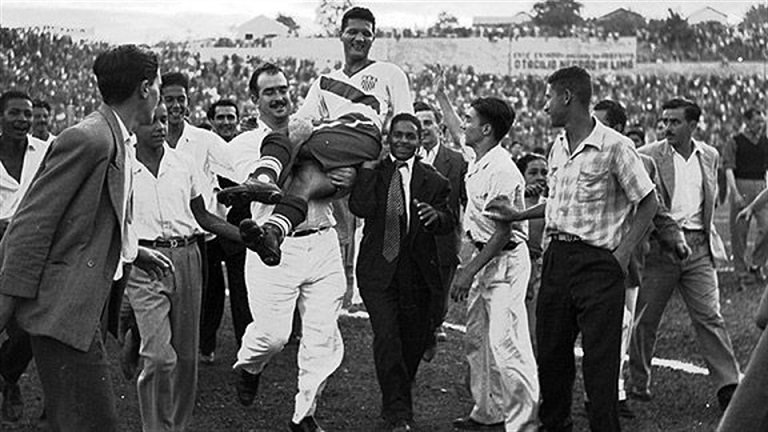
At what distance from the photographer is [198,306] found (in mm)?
8039

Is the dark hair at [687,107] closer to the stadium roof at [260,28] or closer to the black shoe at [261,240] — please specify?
the black shoe at [261,240]

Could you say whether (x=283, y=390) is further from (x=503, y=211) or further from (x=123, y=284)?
(x=123, y=284)

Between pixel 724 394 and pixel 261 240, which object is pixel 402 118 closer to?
pixel 261 240

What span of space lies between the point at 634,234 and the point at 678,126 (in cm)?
251

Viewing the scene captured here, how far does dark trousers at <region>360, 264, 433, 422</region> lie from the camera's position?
28.4 ft

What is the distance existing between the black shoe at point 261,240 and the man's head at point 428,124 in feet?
13.5

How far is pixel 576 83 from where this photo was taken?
7.75 meters

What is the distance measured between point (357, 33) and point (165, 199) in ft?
6.08

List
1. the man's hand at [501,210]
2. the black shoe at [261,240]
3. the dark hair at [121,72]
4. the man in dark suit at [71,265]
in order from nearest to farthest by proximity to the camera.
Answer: the man in dark suit at [71,265], the dark hair at [121,72], the black shoe at [261,240], the man's hand at [501,210]

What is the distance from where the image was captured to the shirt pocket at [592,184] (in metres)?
7.64

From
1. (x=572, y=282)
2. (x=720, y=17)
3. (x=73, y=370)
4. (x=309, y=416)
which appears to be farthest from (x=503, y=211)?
(x=720, y=17)

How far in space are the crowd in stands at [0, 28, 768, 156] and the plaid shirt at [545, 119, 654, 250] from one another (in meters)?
20.0

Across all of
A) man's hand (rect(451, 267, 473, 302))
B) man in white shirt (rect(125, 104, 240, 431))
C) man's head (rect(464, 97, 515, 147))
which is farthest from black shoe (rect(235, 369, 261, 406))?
man's head (rect(464, 97, 515, 147))

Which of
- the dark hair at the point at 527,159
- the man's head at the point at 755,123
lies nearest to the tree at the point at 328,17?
the man's head at the point at 755,123
